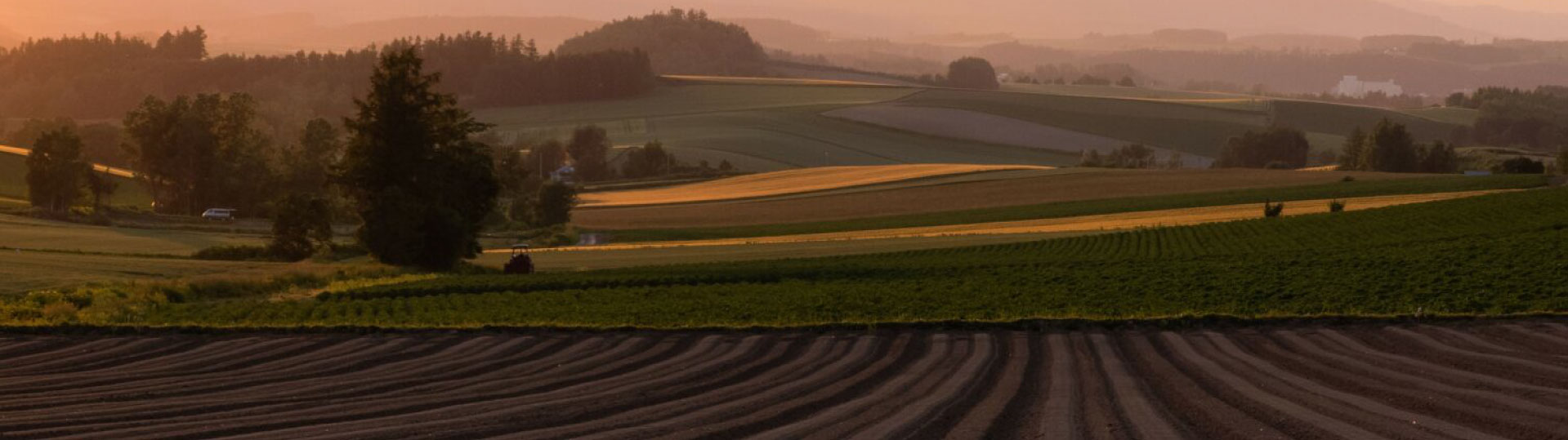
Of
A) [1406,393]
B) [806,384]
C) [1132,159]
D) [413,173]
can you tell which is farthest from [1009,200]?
[1406,393]

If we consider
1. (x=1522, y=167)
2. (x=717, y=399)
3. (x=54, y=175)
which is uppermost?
(x=717, y=399)

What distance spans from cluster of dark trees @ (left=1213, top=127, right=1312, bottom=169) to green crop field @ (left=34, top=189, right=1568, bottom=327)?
91.9 m

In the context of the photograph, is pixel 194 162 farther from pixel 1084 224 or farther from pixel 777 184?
pixel 1084 224

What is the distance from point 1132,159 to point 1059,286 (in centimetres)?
11141

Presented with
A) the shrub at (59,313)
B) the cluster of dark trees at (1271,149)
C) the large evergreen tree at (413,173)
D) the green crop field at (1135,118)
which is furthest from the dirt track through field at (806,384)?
the green crop field at (1135,118)

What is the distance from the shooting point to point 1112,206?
286 feet

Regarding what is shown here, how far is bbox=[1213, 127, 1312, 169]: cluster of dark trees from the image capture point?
493 ft

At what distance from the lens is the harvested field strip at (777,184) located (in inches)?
4529

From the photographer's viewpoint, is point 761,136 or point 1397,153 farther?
point 761,136

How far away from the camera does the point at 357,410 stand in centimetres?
2248

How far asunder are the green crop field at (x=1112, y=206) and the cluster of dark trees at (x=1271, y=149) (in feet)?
198

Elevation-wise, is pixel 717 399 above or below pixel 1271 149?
above

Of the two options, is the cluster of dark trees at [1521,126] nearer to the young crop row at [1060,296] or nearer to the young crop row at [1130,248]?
the young crop row at [1130,248]

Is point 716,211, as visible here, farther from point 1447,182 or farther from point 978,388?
point 978,388
